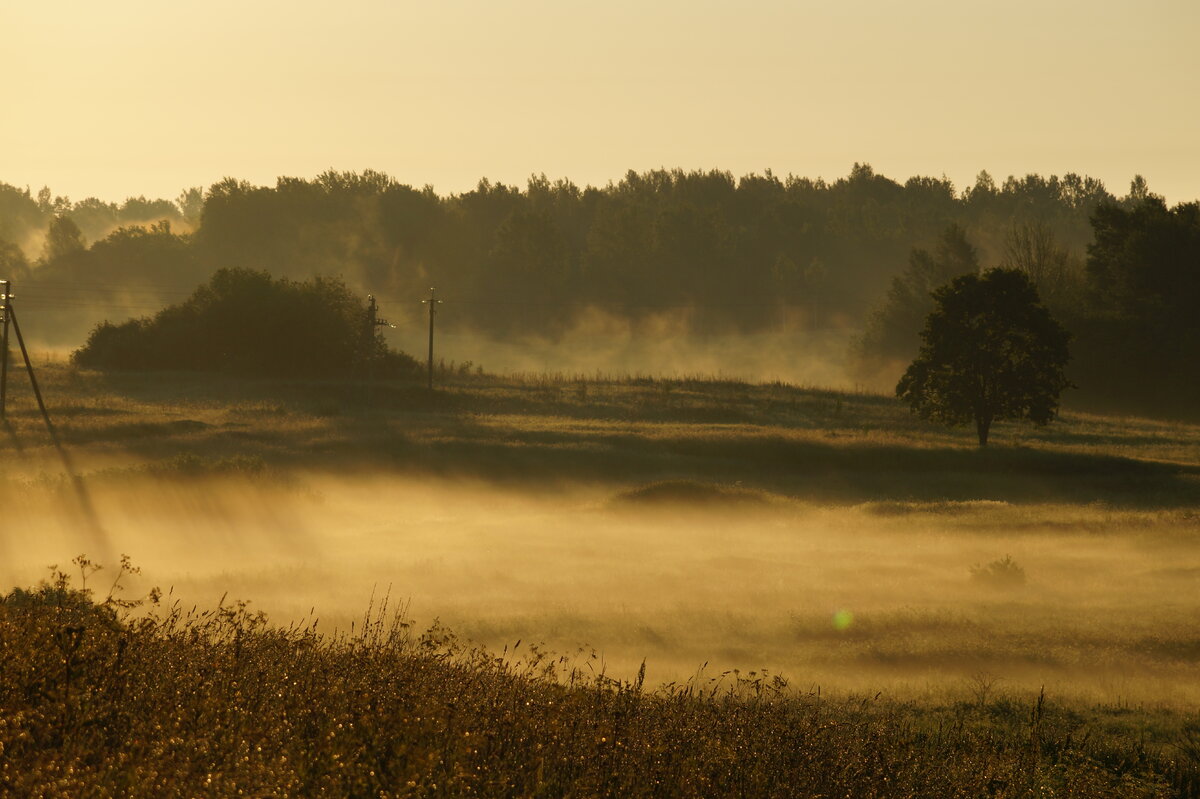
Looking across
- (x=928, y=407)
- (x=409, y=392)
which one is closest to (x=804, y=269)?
(x=409, y=392)

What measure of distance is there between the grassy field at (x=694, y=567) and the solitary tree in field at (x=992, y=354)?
2032 millimetres

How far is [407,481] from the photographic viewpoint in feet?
154

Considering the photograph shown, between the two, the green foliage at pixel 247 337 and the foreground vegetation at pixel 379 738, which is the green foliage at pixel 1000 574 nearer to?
the foreground vegetation at pixel 379 738

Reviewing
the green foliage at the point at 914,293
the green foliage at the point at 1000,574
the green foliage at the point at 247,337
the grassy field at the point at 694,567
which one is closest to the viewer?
the grassy field at the point at 694,567

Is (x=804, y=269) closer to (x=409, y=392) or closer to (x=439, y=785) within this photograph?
(x=409, y=392)

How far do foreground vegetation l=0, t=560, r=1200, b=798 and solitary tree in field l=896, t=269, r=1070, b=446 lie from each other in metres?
43.6

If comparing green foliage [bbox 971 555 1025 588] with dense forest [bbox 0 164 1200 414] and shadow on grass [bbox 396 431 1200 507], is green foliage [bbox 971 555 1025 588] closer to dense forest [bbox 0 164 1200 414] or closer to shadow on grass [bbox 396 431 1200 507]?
shadow on grass [bbox 396 431 1200 507]

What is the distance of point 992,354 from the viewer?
176 ft

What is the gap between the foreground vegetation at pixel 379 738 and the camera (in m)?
7.04

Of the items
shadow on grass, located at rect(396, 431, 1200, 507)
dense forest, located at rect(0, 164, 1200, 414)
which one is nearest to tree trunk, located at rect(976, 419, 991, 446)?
shadow on grass, located at rect(396, 431, 1200, 507)

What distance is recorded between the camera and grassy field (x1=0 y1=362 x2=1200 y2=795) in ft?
33.4

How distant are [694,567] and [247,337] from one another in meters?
62.8

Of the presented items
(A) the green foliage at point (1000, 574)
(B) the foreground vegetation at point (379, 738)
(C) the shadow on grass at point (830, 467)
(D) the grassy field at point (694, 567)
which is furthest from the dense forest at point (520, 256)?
(B) the foreground vegetation at point (379, 738)

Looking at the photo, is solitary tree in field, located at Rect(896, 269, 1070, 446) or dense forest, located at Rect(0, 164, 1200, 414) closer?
solitary tree in field, located at Rect(896, 269, 1070, 446)
